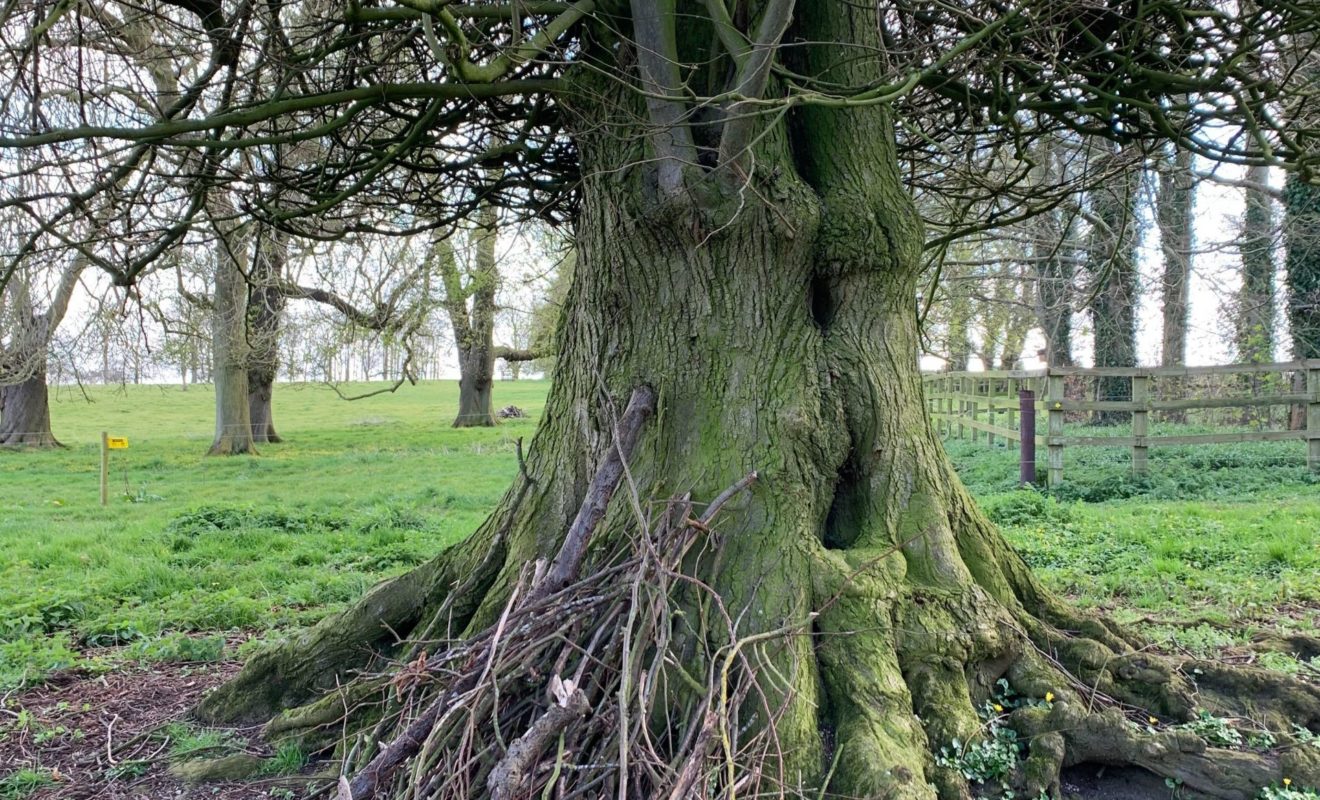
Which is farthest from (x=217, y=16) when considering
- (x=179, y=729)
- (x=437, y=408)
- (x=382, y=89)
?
(x=437, y=408)

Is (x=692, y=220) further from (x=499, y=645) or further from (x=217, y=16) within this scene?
(x=217, y=16)

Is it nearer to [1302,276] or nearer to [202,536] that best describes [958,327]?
[1302,276]

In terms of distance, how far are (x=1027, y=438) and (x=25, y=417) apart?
76.1ft

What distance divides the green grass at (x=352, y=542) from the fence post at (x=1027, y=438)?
433 millimetres

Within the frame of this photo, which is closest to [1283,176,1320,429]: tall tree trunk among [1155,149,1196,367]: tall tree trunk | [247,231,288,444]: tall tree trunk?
[1155,149,1196,367]: tall tree trunk

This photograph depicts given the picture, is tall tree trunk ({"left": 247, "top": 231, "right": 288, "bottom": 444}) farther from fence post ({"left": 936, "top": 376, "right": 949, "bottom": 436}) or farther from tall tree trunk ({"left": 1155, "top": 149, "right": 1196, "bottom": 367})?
fence post ({"left": 936, "top": 376, "right": 949, "bottom": 436})

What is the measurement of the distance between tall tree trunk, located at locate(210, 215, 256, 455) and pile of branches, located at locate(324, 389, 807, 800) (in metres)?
9.80

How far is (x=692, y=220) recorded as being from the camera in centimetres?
340

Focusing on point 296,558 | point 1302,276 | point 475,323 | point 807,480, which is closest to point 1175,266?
point 1302,276

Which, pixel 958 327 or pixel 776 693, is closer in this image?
pixel 776 693

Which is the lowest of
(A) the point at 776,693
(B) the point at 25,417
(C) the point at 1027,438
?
(A) the point at 776,693

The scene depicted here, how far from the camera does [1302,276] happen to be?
13469mm

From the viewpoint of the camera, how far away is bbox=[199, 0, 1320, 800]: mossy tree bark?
2994mm

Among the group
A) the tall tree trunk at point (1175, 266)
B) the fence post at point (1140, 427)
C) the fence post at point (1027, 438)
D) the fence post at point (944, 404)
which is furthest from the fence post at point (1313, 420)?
the fence post at point (944, 404)
